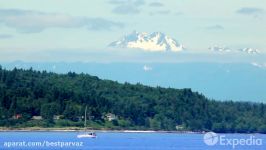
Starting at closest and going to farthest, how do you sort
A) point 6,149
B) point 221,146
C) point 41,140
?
1. point 221,146
2. point 6,149
3. point 41,140

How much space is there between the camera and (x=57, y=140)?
194 m

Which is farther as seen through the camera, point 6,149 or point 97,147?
point 97,147

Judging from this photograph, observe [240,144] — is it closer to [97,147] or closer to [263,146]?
[263,146]

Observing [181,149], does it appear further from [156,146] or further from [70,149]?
[70,149]

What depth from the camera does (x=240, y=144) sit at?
531ft

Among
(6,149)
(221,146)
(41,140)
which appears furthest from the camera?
(41,140)

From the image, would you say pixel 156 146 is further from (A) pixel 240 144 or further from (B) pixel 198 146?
(A) pixel 240 144

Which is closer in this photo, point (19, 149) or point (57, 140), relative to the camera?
point (19, 149)

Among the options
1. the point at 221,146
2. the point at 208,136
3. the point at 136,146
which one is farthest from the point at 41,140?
the point at 221,146

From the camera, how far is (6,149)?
173750 millimetres

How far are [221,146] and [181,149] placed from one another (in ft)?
112

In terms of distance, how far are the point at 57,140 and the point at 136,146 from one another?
42.2ft

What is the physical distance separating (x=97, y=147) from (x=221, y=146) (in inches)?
1514

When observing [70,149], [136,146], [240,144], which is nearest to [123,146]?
[136,146]
